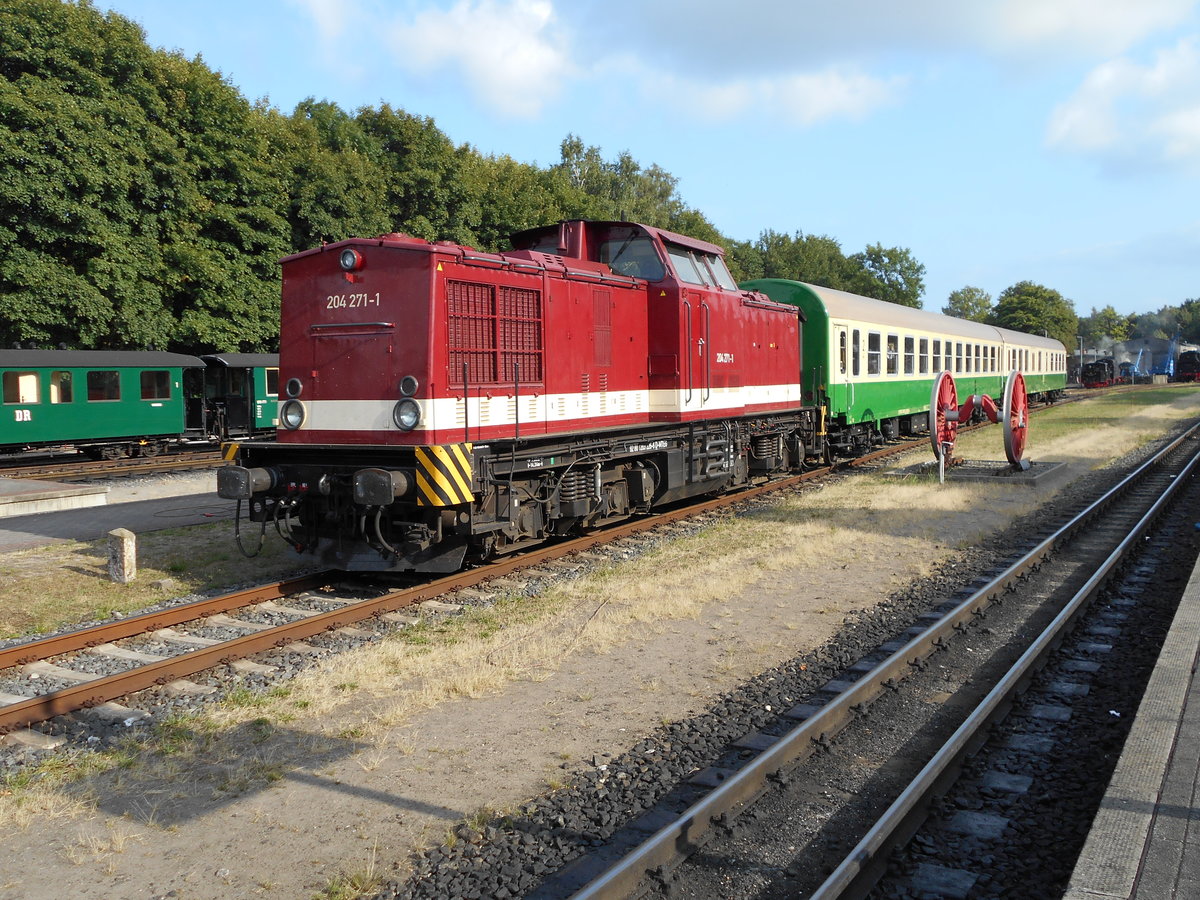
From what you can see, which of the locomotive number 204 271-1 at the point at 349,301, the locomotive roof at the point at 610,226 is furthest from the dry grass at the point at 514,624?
the locomotive roof at the point at 610,226

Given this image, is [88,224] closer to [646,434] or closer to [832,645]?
[646,434]

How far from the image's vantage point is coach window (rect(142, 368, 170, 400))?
23562 mm

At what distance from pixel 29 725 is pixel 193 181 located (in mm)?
25719

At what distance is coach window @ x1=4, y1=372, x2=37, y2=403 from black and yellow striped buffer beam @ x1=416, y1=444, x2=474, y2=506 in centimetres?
1767

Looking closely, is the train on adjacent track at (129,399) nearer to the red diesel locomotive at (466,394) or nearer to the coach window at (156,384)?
the coach window at (156,384)

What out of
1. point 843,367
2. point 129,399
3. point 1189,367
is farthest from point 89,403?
point 1189,367

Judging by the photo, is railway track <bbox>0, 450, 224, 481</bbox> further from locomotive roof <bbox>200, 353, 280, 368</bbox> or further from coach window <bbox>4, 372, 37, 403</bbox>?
locomotive roof <bbox>200, 353, 280, 368</bbox>

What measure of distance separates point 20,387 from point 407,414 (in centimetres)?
1747

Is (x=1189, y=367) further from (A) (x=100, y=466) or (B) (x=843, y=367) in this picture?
(A) (x=100, y=466)

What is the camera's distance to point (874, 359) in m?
20.2

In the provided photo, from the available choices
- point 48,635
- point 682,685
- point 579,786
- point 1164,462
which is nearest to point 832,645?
point 682,685

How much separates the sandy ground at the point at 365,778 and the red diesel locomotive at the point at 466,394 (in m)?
2.33

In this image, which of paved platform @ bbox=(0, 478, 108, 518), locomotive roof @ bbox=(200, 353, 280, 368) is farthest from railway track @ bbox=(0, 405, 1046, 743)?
locomotive roof @ bbox=(200, 353, 280, 368)

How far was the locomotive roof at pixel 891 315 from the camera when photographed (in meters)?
18.2
